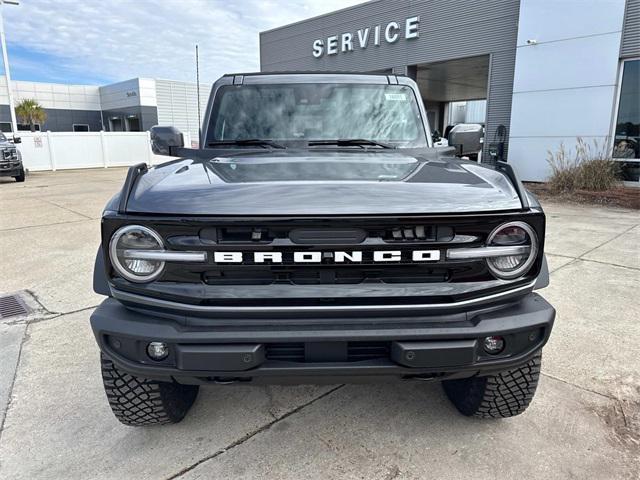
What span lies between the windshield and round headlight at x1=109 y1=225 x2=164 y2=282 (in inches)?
54.0

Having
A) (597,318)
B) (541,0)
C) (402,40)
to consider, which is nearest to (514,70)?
(541,0)

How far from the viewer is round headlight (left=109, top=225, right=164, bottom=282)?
1698 mm

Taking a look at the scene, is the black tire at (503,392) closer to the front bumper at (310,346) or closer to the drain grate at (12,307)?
the front bumper at (310,346)

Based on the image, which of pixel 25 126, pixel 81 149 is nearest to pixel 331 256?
pixel 81 149

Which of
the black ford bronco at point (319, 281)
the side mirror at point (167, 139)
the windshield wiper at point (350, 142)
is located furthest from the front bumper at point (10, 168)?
the black ford bronco at point (319, 281)

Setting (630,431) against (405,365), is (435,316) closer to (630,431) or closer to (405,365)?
(405,365)

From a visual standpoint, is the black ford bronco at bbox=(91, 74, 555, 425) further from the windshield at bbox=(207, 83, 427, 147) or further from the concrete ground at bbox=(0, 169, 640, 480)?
the windshield at bbox=(207, 83, 427, 147)

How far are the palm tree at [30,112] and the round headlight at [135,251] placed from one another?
4350cm

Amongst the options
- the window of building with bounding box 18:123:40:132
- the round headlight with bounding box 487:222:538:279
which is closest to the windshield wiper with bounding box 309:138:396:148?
the round headlight with bounding box 487:222:538:279

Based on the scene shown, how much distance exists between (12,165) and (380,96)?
1479 centimetres

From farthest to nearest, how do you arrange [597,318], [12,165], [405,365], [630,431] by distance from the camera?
[12,165] → [597,318] → [630,431] → [405,365]

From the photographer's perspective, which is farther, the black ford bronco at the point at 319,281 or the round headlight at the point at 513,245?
the round headlight at the point at 513,245

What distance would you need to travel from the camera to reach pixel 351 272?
5.64ft

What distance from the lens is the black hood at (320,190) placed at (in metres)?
1.68
